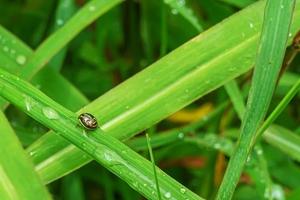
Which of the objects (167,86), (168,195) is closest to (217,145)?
(167,86)

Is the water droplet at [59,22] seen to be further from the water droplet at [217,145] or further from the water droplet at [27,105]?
the water droplet at [27,105]

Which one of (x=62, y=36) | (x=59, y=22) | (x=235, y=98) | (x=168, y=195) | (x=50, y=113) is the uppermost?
(x=59, y=22)

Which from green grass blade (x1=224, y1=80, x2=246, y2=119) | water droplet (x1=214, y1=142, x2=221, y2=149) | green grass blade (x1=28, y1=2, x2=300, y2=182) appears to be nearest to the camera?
green grass blade (x1=28, y1=2, x2=300, y2=182)

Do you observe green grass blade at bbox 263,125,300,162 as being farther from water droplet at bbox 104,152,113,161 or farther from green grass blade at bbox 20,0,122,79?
water droplet at bbox 104,152,113,161

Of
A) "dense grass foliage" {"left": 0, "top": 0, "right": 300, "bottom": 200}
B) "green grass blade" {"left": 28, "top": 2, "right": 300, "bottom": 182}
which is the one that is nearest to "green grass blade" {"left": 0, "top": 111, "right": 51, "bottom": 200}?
"dense grass foliage" {"left": 0, "top": 0, "right": 300, "bottom": 200}

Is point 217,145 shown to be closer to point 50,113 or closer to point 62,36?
point 62,36

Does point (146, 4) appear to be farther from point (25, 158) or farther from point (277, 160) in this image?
point (25, 158)
